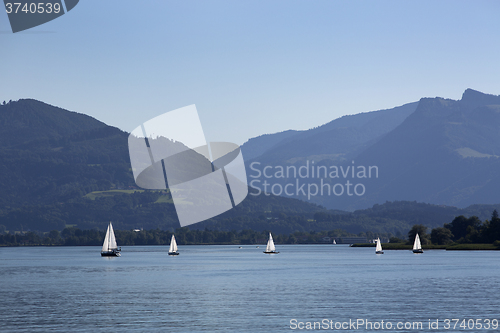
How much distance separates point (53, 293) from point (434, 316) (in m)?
53.9

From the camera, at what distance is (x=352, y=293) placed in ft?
294

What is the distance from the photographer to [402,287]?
100 m

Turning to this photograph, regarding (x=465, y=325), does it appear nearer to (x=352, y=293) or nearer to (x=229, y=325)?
(x=229, y=325)

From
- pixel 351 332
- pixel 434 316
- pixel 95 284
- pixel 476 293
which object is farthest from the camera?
pixel 95 284

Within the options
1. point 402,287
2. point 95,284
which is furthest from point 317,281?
point 95,284

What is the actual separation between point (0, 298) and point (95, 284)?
26081mm

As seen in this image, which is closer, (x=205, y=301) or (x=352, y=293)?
(x=205, y=301)

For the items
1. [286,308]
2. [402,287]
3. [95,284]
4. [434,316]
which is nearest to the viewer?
[434,316]

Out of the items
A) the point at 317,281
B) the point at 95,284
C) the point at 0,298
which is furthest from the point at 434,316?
the point at 95,284

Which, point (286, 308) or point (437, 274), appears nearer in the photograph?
point (286, 308)

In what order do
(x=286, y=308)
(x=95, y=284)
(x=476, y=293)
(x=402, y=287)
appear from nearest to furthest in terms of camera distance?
(x=286, y=308), (x=476, y=293), (x=402, y=287), (x=95, y=284)

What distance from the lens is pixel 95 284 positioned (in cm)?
10894

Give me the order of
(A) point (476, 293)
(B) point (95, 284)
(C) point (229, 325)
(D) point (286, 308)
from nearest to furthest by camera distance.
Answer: (C) point (229, 325) → (D) point (286, 308) → (A) point (476, 293) → (B) point (95, 284)

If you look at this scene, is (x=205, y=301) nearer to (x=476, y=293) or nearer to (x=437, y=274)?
(x=476, y=293)
